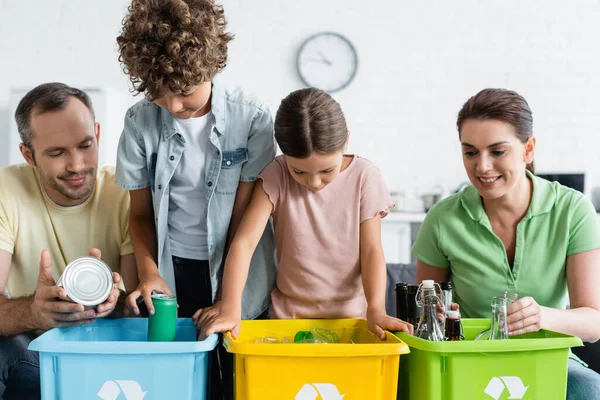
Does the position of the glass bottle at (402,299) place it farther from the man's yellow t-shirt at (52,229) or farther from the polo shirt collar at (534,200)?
the man's yellow t-shirt at (52,229)

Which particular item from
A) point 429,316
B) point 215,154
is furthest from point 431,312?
point 215,154

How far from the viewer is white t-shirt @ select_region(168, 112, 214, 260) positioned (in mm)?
1507

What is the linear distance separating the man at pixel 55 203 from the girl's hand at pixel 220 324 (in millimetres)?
468

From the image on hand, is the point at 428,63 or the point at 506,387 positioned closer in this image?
the point at 506,387

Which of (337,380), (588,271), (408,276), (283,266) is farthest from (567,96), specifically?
(337,380)

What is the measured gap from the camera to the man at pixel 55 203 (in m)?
1.65

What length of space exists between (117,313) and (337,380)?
1.94 feet

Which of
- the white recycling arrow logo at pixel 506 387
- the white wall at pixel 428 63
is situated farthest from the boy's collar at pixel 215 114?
the white wall at pixel 428 63

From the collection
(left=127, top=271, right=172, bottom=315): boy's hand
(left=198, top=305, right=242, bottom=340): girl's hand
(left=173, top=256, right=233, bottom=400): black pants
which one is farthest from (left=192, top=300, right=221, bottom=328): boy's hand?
(left=173, top=256, right=233, bottom=400): black pants

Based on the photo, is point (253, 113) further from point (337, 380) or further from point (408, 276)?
point (408, 276)

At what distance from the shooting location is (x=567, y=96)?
15.0 ft

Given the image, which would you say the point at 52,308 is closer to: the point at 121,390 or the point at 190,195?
the point at 121,390

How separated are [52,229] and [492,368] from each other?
3.82 ft

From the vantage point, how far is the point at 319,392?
113 cm
